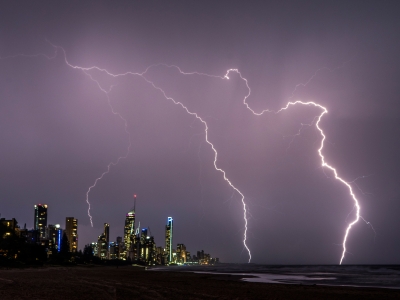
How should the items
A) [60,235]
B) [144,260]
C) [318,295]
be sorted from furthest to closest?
[144,260], [60,235], [318,295]

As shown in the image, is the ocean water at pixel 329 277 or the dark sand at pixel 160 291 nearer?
the dark sand at pixel 160 291

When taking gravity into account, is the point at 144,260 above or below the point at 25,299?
below

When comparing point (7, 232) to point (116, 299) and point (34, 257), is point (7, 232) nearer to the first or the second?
point (34, 257)

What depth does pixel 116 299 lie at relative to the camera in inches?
606

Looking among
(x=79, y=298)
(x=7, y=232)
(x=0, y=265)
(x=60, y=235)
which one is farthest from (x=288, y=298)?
(x=60, y=235)

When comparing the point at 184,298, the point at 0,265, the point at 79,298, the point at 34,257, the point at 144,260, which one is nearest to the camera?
the point at 79,298

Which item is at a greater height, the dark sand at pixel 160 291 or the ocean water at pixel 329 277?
the dark sand at pixel 160 291

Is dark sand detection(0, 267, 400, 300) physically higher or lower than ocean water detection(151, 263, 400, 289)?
higher

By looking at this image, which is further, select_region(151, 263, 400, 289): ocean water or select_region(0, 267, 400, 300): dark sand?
select_region(151, 263, 400, 289): ocean water

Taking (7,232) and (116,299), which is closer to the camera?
(116,299)

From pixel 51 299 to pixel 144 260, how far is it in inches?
6729

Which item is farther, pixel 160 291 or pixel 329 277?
pixel 329 277

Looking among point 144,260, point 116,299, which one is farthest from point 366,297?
point 144,260

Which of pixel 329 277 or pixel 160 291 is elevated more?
pixel 160 291
